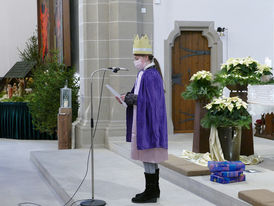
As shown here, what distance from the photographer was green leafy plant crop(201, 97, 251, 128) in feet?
21.7

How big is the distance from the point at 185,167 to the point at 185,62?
14.5 ft

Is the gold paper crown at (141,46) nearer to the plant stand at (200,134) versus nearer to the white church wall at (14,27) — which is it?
the plant stand at (200,134)

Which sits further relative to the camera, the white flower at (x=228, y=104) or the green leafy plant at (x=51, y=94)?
the green leafy plant at (x=51, y=94)

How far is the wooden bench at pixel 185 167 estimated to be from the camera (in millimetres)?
6344

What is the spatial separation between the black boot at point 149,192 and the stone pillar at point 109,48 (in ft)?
14.1

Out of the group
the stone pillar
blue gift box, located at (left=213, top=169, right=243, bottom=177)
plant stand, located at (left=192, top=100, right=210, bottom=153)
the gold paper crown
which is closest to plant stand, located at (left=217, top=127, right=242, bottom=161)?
plant stand, located at (left=192, top=100, right=210, bottom=153)

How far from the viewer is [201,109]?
7520mm

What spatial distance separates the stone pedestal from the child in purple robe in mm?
5022

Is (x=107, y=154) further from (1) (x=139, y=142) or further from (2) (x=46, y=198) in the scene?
(1) (x=139, y=142)

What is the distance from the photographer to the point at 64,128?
34.1 ft

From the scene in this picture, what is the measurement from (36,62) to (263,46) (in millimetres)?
7816

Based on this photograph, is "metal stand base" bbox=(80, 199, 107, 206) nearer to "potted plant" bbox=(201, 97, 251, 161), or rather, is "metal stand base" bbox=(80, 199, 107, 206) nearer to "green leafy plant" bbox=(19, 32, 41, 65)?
"potted plant" bbox=(201, 97, 251, 161)

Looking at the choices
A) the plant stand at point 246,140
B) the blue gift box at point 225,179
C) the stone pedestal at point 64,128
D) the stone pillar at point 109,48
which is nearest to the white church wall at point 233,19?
the stone pillar at point 109,48

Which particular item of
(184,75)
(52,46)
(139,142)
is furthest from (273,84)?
(52,46)
